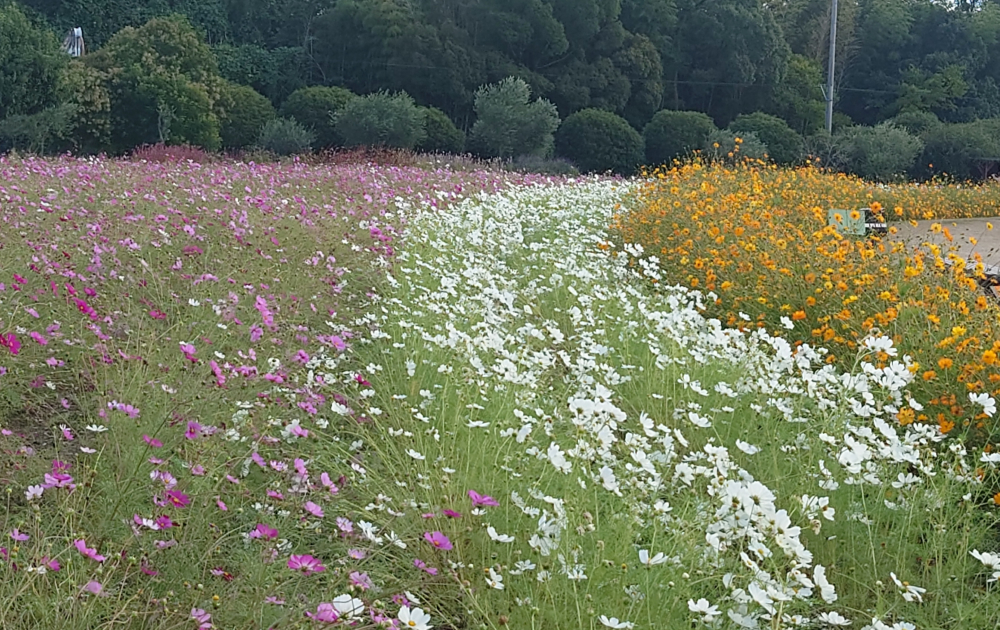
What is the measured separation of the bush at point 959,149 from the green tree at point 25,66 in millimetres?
20169

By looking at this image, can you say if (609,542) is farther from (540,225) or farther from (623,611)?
(540,225)

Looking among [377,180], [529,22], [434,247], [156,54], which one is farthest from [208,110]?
[434,247]

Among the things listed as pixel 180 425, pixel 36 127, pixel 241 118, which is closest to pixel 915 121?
pixel 241 118

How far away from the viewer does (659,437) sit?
2537 millimetres

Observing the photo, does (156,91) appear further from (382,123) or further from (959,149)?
(959,149)

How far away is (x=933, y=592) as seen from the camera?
1.91 meters

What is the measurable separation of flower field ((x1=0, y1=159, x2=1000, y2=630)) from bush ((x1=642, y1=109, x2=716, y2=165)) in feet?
58.7

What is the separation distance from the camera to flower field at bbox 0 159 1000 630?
164 centimetres

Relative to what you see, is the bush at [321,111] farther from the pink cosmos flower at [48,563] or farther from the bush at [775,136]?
the pink cosmos flower at [48,563]

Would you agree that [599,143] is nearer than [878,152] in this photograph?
No

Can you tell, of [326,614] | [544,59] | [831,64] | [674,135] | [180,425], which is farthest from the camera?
[544,59]

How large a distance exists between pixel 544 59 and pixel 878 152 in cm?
962

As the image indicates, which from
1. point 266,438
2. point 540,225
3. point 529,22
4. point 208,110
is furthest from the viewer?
point 529,22

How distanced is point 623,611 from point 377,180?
7.30m
